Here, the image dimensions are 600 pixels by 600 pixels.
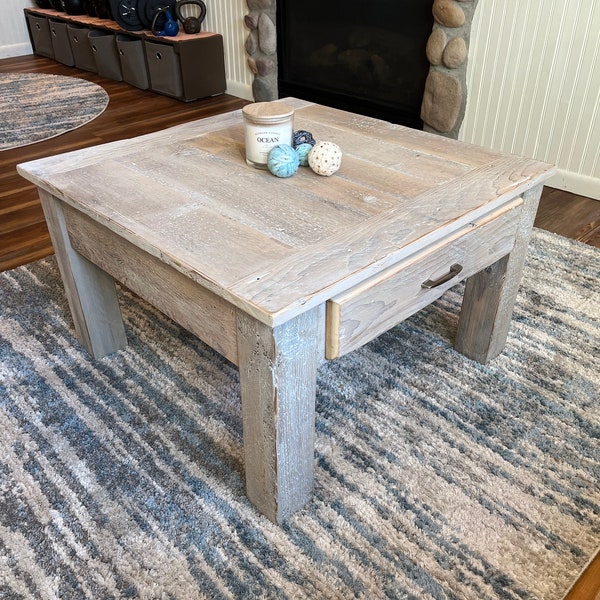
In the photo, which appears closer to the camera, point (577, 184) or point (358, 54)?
point (577, 184)

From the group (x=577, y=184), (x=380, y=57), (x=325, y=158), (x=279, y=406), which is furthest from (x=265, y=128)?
(x=380, y=57)

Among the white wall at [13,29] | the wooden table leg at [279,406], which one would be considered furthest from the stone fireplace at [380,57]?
the white wall at [13,29]

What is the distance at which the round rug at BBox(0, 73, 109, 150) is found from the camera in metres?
3.16

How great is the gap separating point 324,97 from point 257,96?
47 cm

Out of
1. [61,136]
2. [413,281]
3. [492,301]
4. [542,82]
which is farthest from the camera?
[61,136]

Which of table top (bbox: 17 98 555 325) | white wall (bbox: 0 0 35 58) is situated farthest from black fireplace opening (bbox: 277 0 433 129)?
white wall (bbox: 0 0 35 58)

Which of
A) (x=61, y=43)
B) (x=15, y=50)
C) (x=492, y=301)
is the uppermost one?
(x=492, y=301)

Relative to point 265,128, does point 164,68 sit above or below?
below

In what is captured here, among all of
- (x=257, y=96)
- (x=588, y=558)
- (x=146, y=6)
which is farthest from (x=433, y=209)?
(x=146, y=6)

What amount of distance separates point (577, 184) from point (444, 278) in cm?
158

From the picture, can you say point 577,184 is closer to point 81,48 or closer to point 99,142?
point 99,142

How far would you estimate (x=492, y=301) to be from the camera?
144cm

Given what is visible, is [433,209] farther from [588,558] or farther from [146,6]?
[146,6]

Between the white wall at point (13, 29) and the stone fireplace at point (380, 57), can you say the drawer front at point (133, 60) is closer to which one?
the stone fireplace at point (380, 57)
